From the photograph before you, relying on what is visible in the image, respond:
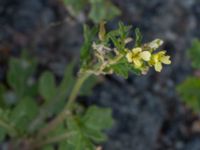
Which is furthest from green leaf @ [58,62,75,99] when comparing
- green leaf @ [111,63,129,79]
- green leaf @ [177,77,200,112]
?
green leaf @ [111,63,129,79]

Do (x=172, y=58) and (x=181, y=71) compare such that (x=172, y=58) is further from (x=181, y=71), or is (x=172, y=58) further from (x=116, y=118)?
(x=116, y=118)

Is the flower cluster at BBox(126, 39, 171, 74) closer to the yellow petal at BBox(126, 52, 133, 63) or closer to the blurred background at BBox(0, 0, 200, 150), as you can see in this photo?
the yellow petal at BBox(126, 52, 133, 63)

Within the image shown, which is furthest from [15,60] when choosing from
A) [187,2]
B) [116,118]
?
[187,2]

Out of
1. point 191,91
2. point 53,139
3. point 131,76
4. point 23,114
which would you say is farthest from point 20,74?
point 191,91

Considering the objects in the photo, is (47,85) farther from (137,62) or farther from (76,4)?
(137,62)

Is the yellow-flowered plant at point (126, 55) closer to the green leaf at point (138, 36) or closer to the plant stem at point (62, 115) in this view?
the green leaf at point (138, 36)

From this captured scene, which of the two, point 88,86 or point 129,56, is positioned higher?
point 88,86

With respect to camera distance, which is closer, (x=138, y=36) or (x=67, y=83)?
(x=138, y=36)
